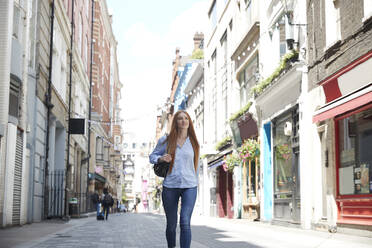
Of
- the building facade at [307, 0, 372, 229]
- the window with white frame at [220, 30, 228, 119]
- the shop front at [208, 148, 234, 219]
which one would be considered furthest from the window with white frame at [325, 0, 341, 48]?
the window with white frame at [220, 30, 228, 119]

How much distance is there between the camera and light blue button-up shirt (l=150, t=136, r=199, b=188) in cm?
605

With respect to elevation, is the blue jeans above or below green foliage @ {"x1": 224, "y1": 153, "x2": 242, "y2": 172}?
below

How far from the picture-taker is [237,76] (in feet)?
88.4

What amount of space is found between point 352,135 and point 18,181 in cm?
900

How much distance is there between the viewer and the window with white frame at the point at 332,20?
14.3 metres

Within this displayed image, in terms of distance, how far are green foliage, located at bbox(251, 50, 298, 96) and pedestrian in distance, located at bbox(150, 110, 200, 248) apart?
11.4 m

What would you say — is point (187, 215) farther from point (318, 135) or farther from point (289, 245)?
point (318, 135)

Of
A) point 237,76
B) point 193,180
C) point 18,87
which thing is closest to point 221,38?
point 237,76

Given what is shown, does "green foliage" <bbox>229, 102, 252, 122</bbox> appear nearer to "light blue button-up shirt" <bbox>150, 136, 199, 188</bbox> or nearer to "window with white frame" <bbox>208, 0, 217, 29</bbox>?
"window with white frame" <bbox>208, 0, 217, 29</bbox>

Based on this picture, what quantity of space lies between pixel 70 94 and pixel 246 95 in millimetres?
8346

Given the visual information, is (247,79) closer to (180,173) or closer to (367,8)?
(367,8)

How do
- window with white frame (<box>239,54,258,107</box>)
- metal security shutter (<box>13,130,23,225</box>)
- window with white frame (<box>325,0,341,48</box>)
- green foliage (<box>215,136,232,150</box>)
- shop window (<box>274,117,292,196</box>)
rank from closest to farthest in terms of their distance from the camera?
window with white frame (<box>325,0,341,48</box>) → metal security shutter (<box>13,130,23,225</box>) → shop window (<box>274,117,292,196</box>) → window with white frame (<box>239,54,258,107</box>) → green foliage (<box>215,136,232,150</box>)

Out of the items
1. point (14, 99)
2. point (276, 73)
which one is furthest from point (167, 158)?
point (276, 73)

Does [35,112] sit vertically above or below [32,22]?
below
